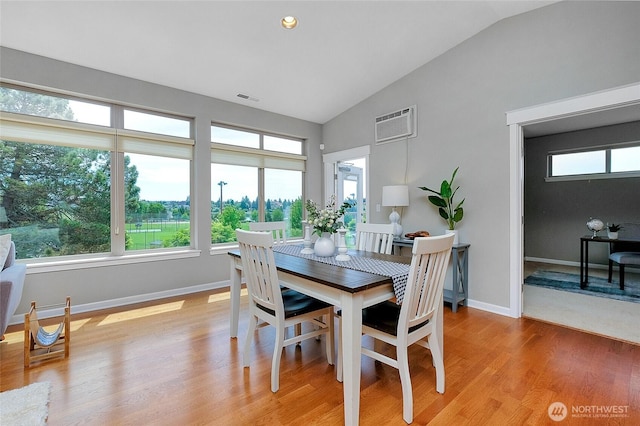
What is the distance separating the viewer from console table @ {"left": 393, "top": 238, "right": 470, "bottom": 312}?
335cm

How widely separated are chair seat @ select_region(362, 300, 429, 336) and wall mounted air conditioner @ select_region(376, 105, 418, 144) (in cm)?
272

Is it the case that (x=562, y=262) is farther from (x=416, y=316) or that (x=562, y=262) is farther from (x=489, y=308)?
(x=416, y=316)

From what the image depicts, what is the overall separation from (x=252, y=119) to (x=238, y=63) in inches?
44.2

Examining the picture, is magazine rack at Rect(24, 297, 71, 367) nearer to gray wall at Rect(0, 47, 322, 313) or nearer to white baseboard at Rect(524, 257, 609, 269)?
gray wall at Rect(0, 47, 322, 313)

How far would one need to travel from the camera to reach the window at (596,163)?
4949 millimetres

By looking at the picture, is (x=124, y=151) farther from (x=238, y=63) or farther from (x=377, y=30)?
(x=377, y=30)

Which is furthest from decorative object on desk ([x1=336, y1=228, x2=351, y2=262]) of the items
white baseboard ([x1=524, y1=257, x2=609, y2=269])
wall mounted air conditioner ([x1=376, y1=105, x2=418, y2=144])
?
white baseboard ([x1=524, y1=257, x2=609, y2=269])

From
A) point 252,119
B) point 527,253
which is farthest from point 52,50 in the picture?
point 527,253

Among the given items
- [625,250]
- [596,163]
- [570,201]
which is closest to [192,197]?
[625,250]

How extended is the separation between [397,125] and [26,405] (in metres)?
4.42

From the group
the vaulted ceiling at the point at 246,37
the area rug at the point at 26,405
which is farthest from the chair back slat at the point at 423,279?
the vaulted ceiling at the point at 246,37

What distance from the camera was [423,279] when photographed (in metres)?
1.67

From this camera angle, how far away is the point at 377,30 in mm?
3191

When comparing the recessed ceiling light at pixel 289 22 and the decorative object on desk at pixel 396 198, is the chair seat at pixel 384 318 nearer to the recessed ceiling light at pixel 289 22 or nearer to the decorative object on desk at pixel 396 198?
the decorative object on desk at pixel 396 198
